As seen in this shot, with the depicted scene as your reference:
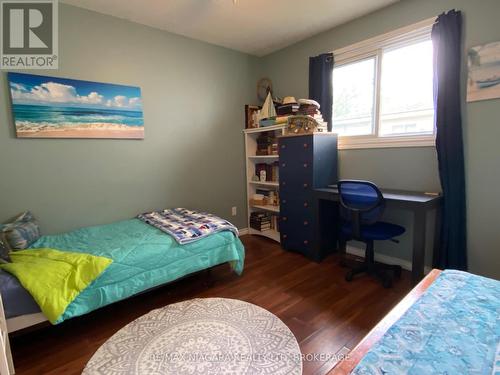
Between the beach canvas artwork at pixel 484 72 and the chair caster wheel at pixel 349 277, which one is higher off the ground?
the beach canvas artwork at pixel 484 72

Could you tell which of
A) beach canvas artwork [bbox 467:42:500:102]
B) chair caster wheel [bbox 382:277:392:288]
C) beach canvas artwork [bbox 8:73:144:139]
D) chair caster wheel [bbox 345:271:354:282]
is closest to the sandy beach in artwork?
beach canvas artwork [bbox 8:73:144:139]

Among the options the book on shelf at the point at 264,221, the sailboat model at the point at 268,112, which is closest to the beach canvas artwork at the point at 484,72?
the sailboat model at the point at 268,112

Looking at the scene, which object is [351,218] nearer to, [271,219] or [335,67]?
[271,219]

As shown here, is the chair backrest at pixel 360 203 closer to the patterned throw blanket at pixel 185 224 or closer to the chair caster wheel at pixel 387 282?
A: the chair caster wheel at pixel 387 282

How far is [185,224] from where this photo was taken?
8.32 feet

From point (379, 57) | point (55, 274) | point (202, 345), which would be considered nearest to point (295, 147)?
point (379, 57)

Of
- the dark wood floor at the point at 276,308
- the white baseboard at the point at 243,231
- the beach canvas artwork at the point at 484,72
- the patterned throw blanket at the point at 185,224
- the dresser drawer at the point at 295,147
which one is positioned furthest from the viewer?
the white baseboard at the point at 243,231

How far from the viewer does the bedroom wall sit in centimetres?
240

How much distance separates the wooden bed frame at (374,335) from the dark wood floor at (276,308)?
0.69 meters

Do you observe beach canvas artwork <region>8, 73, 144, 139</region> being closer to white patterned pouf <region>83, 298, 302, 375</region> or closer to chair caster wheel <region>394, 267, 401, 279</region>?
white patterned pouf <region>83, 298, 302, 375</region>

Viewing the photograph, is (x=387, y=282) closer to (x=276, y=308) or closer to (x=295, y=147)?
(x=276, y=308)

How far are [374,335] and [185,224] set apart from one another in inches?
75.8

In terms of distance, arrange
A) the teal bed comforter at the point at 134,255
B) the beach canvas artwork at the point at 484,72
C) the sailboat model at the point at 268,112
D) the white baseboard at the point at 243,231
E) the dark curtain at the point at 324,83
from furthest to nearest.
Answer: the white baseboard at the point at 243,231 → the sailboat model at the point at 268,112 → the dark curtain at the point at 324,83 → the beach canvas artwork at the point at 484,72 → the teal bed comforter at the point at 134,255

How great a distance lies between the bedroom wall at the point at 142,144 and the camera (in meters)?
2.40
